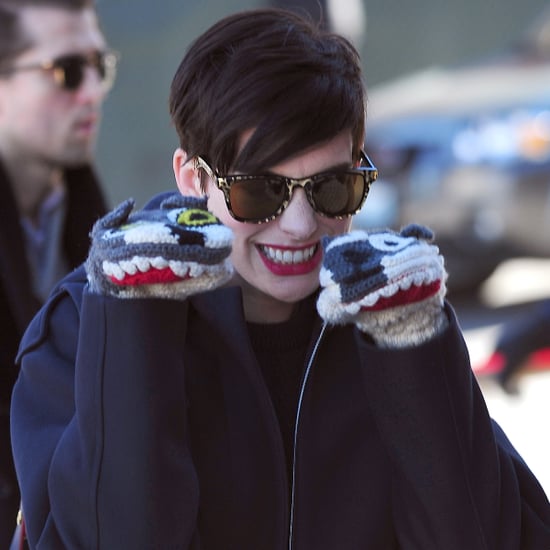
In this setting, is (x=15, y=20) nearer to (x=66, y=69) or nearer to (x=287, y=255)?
(x=66, y=69)

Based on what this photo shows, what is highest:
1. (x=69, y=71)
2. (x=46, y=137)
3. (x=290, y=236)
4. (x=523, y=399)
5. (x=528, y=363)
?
(x=290, y=236)

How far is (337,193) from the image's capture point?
2084mm

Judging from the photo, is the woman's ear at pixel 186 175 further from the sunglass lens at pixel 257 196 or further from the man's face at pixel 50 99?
the man's face at pixel 50 99

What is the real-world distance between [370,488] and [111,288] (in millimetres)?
542

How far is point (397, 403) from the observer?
1.97 metres

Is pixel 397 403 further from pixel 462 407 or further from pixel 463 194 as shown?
pixel 463 194

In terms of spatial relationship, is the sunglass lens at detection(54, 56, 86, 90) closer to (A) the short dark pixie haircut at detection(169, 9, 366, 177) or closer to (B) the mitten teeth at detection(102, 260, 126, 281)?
(A) the short dark pixie haircut at detection(169, 9, 366, 177)

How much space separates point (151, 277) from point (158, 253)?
0.15 ft

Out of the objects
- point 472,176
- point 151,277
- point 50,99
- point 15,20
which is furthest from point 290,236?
point 472,176

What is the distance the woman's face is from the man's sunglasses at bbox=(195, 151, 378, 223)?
1 cm

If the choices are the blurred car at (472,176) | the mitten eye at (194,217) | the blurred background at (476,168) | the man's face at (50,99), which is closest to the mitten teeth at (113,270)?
the mitten eye at (194,217)

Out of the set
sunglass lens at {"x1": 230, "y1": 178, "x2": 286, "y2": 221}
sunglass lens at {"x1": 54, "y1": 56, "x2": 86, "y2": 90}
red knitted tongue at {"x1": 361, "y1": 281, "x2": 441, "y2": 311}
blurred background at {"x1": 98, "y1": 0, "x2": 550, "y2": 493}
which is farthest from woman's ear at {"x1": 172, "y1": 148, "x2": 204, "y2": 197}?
blurred background at {"x1": 98, "y1": 0, "x2": 550, "y2": 493}

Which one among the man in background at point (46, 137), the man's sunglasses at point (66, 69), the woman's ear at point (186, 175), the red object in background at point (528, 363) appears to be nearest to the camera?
the woman's ear at point (186, 175)

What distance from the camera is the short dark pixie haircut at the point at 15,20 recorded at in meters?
3.64
